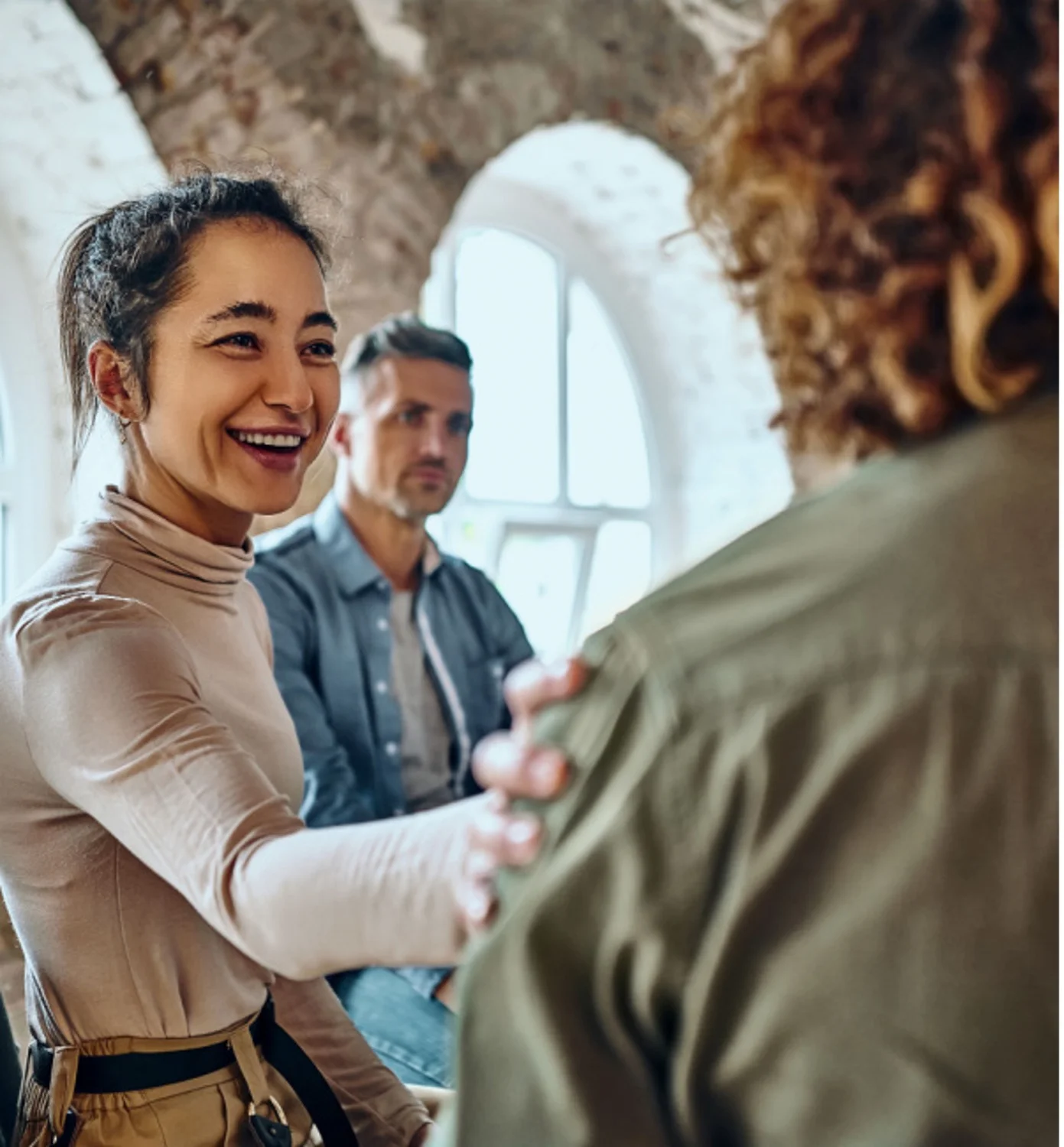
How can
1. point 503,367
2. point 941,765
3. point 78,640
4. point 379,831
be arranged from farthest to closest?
point 503,367
point 78,640
point 379,831
point 941,765

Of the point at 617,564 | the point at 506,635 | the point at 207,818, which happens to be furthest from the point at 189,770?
the point at 617,564

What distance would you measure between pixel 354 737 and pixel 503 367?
205cm

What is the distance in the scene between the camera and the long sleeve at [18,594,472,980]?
789 mm

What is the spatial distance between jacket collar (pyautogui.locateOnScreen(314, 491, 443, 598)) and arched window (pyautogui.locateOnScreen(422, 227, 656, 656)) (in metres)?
1.33

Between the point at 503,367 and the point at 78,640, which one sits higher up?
the point at 503,367

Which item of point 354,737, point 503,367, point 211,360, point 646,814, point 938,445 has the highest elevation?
point 503,367

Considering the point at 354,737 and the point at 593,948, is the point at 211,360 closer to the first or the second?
the point at 593,948

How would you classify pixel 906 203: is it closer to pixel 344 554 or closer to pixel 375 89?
pixel 344 554

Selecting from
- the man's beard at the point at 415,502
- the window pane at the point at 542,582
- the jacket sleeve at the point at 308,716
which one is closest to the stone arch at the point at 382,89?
the man's beard at the point at 415,502

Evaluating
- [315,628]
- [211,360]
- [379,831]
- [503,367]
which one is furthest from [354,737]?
[503,367]

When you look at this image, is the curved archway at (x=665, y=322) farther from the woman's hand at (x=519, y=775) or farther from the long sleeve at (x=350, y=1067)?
the woman's hand at (x=519, y=775)

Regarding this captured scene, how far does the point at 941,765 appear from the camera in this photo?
0.49 metres

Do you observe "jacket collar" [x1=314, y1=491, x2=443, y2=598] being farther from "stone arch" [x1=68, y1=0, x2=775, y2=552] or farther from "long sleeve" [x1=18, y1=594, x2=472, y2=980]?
"long sleeve" [x1=18, y1=594, x2=472, y2=980]

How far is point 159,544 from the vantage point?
1.09 metres
